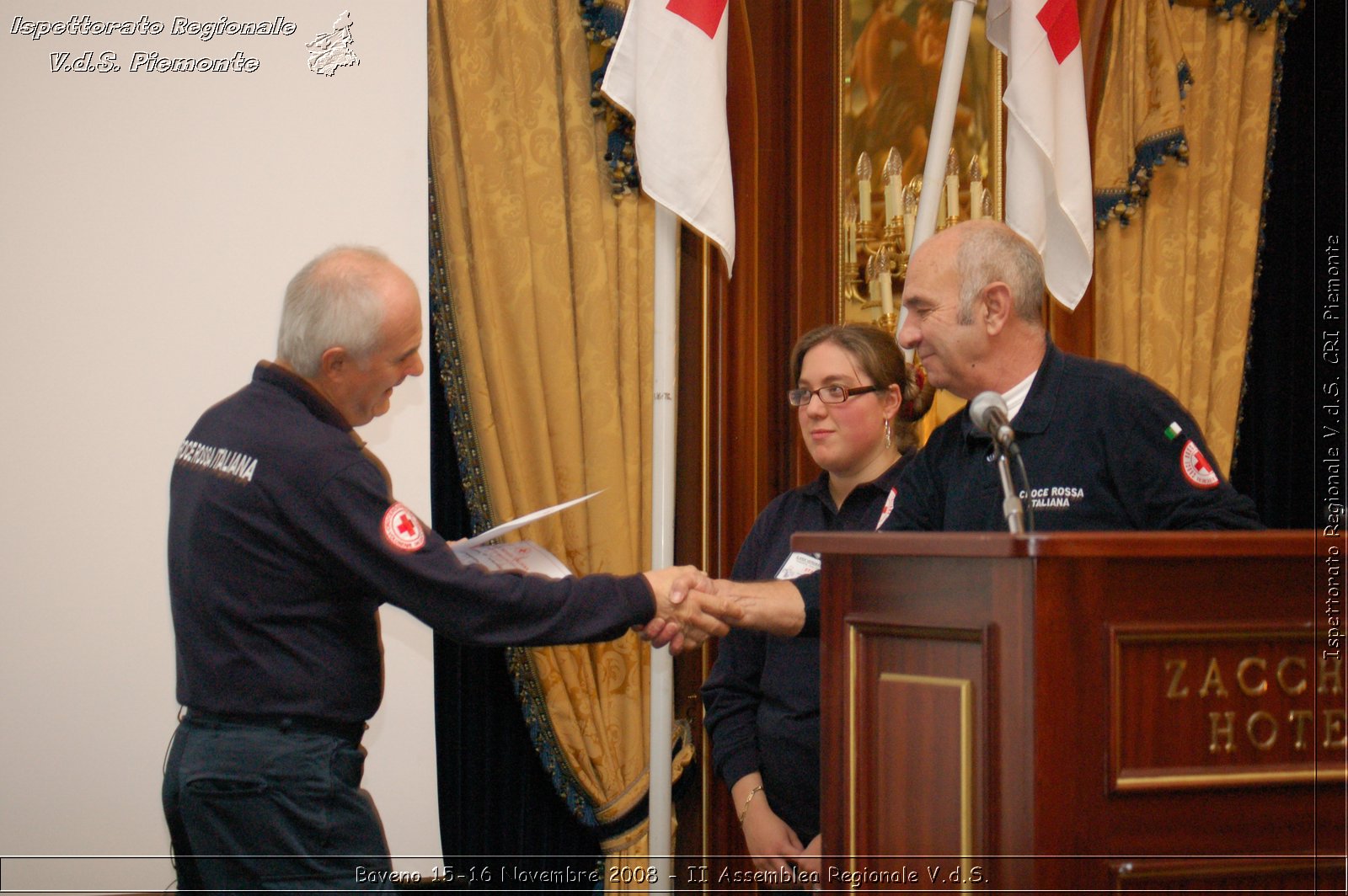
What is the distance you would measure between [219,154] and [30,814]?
5.56 ft

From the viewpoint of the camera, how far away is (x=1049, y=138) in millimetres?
3521

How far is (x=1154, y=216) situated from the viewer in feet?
14.0

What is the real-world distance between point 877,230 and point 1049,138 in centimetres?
62

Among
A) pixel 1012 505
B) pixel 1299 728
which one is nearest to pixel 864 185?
pixel 1012 505

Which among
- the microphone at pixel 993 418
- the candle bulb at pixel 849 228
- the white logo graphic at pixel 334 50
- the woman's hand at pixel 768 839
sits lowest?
the woman's hand at pixel 768 839

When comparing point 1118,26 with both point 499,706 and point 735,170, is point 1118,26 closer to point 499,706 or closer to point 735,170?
point 735,170

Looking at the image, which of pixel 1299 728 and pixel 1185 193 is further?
pixel 1185 193

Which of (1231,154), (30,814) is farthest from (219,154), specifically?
(1231,154)

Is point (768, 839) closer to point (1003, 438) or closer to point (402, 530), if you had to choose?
point (402, 530)

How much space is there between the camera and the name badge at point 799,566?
2590 millimetres

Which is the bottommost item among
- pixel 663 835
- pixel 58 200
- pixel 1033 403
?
pixel 663 835

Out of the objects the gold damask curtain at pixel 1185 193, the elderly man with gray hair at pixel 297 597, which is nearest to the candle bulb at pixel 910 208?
the gold damask curtain at pixel 1185 193

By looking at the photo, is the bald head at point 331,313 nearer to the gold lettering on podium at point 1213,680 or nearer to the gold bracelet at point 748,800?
the gold bracelet at point 748,800

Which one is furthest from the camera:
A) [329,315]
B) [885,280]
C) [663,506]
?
[885,280]
